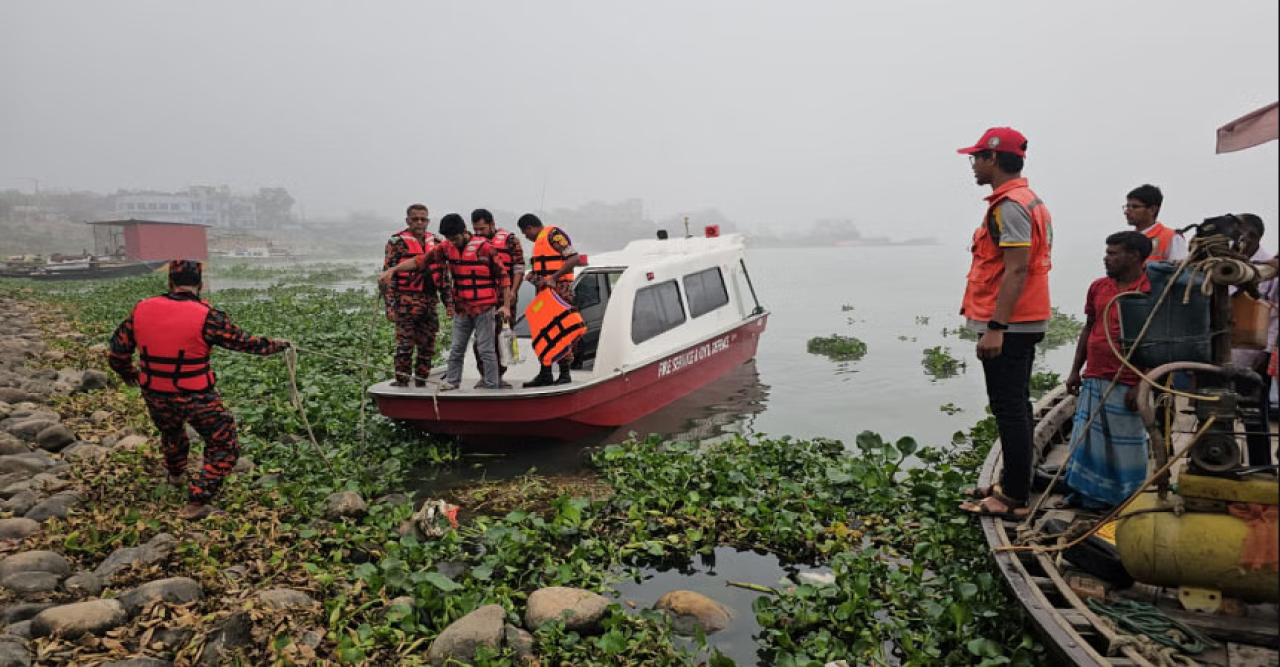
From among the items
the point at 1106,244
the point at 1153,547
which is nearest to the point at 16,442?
the point at 1153,547

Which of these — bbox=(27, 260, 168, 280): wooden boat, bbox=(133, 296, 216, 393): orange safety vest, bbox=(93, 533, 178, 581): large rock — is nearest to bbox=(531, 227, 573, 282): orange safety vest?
bbox=(133, 296, 216, 393): orange safety vest

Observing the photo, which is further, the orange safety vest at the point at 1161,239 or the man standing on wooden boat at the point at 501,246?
the man standing on wooden boat at the point at 501,246

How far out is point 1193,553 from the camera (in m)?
3.07

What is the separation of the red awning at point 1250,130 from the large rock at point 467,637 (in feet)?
12.8

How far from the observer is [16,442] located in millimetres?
6078

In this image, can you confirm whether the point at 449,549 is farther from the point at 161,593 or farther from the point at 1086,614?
the point at 1086,614

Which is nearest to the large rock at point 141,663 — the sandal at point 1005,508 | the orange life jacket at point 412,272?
the sandal at point 1005,508

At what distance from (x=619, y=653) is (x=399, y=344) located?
5.21 metres

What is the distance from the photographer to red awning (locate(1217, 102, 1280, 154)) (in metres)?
2.50

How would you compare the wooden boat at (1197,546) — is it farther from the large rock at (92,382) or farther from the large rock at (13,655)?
the large rock at (92,382)

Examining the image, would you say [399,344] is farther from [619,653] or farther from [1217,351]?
[1217,351]

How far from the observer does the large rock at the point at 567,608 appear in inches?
161

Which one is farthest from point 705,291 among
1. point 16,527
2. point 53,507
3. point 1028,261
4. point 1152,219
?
point 16,527

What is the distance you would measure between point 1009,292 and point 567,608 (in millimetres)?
3075
